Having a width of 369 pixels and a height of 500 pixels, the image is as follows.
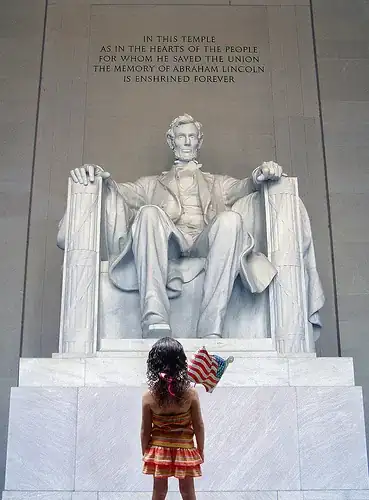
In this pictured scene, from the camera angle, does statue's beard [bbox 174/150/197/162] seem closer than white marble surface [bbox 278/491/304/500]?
No

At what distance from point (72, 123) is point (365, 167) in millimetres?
2695

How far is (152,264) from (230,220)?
0.56m

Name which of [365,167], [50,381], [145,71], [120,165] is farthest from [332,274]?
[50,381]

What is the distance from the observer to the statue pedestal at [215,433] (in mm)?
3922

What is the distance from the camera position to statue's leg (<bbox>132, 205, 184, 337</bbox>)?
4.59 meters

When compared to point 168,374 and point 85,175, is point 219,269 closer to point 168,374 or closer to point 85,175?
point 85,175

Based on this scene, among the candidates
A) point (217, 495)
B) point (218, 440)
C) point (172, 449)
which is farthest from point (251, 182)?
point (172, 449)

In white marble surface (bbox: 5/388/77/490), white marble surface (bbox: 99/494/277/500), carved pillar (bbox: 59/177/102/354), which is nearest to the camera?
white marble surface (bbox: 99/494/277/500)

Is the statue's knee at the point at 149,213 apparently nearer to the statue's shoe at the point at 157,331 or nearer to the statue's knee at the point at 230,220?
the statue's knee at the point at 230,220

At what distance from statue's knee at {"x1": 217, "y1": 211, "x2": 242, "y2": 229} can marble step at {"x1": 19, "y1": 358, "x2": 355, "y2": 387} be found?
890 millimetres

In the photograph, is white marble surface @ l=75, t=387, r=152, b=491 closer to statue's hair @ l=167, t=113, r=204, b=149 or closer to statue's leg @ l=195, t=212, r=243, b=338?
statue's leg @ l=195, t=212, r=243, b=338

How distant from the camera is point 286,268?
493cm

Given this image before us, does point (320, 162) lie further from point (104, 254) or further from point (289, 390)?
point (289, 390)

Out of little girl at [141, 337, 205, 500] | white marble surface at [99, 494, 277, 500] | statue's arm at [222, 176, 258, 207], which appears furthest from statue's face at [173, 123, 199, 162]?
little girl at [141, 337, 205, 500]
